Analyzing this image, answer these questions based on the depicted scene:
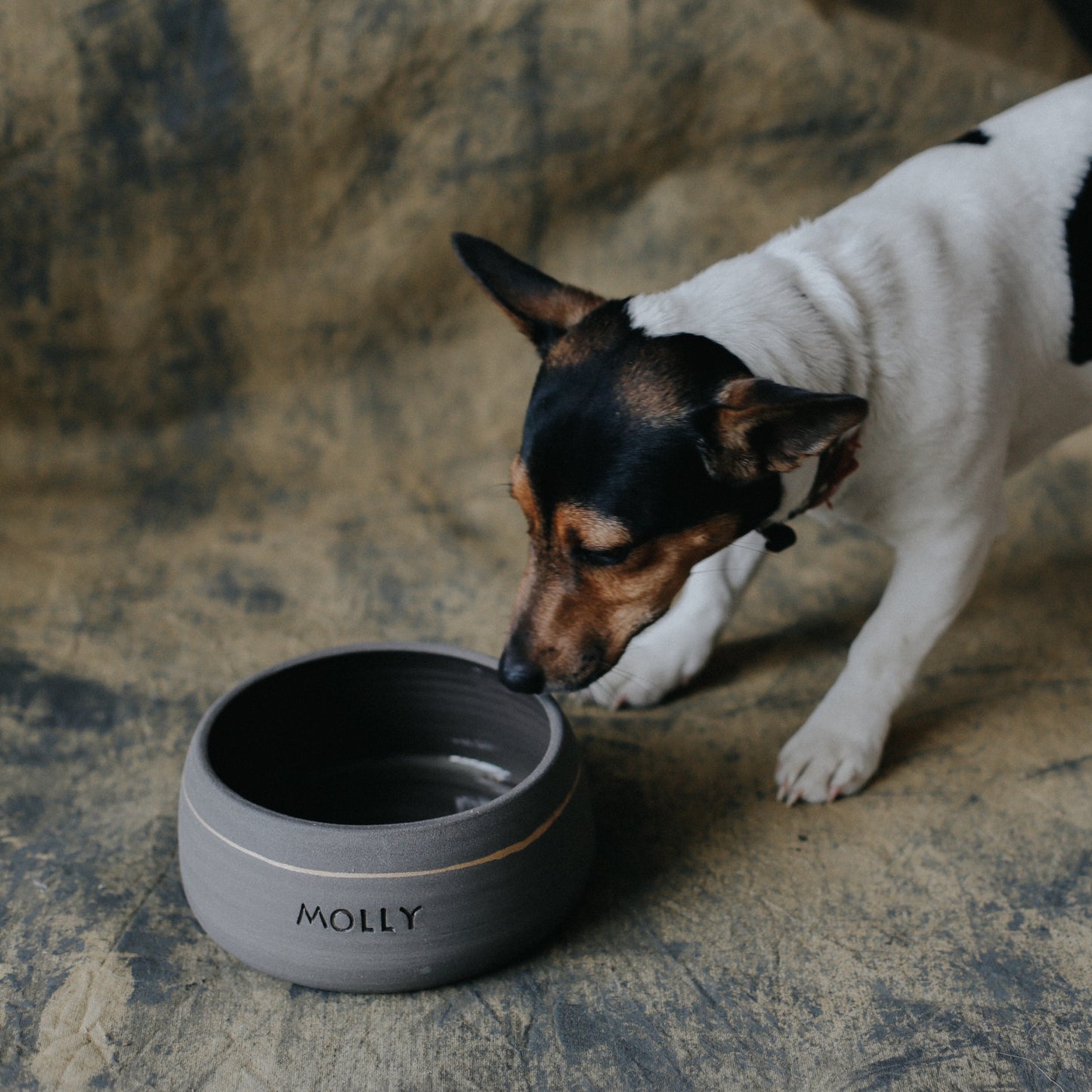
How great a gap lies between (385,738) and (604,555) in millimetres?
671

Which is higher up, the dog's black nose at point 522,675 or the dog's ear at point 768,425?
the dog's ear at point 768,425

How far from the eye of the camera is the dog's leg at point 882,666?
2.69 meters

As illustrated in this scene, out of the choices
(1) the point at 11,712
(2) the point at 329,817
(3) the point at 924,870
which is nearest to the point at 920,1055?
(3) the point at 924,870

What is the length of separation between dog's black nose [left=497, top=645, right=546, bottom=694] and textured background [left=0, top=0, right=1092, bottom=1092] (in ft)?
1.37

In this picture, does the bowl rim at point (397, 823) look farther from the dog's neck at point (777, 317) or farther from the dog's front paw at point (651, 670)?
the dog's neck at point (777, 317)

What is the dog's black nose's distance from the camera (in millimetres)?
2318

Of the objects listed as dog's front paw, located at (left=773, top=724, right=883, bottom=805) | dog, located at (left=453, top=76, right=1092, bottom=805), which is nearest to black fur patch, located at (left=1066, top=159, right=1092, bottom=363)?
dog, located at (left=453, top=76, right=1092, bottom=805)

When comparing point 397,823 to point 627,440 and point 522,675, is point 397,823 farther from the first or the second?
point 627,440

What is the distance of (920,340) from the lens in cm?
249

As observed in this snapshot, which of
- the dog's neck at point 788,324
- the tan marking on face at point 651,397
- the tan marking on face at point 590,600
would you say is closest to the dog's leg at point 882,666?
the dog's neck at point 788,324

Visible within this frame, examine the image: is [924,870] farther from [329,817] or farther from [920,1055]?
[329,817]

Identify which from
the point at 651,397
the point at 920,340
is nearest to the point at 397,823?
the point at 651,397

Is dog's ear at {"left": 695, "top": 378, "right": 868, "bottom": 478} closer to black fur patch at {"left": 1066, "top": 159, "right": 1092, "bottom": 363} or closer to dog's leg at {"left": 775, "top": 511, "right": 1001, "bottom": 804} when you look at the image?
dog's leg at {"left": 775, "top": 511, "right": 1001, "bottom": 804}

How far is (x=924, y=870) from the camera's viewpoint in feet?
8.15
